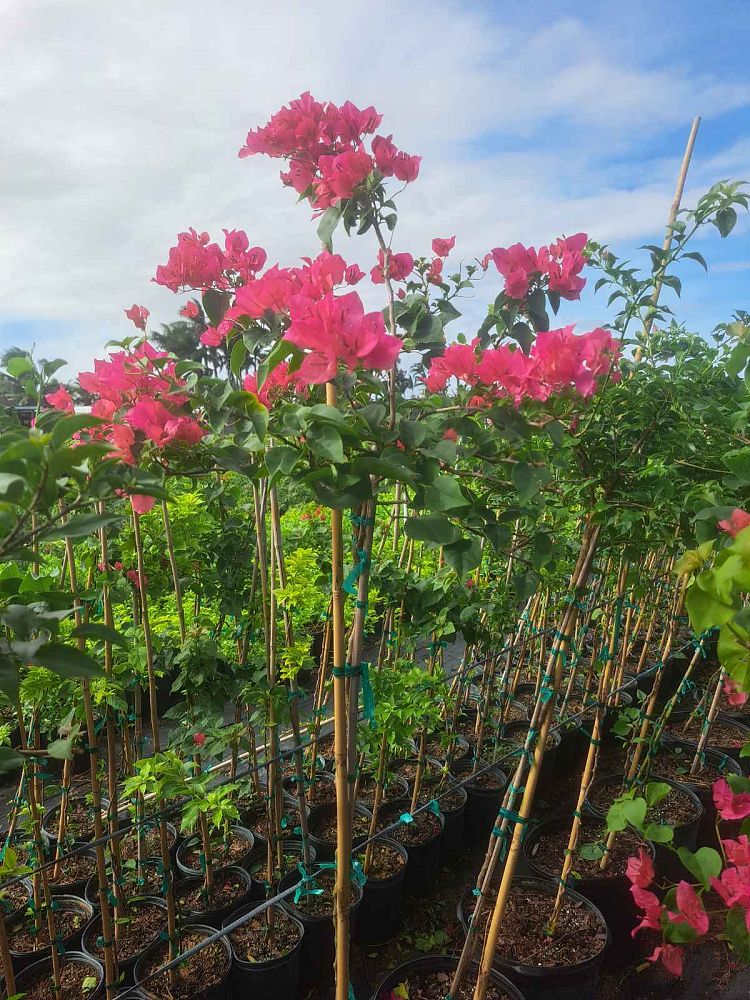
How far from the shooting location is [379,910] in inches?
71.8

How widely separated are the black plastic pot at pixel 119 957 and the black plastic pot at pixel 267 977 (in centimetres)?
23

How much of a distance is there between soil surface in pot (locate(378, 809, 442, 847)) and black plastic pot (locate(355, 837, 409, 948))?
13 cm

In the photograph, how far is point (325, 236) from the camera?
3.45ft

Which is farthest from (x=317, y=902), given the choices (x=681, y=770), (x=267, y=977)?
(x=681, y=770)

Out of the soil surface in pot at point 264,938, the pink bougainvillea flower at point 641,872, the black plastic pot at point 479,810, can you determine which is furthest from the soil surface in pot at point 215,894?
the pink bougainvillea flower at point 641,872

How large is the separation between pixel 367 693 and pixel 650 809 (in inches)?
67.7

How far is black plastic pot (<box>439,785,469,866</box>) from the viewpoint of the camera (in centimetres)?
216

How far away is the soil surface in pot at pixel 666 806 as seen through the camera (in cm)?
215

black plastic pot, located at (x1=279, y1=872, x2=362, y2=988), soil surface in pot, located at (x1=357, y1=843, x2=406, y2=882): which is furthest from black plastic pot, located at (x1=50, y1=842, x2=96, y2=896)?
soil surface in pot, located at (x1=357, y1=843, x2=406, y2=882)

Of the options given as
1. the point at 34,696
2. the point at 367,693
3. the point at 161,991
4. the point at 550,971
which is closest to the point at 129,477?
the point at 367,693

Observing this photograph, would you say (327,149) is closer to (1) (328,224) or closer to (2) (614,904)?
(1) (328,224)

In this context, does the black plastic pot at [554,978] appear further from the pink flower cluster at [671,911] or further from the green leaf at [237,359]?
the green leaf at [237,359]

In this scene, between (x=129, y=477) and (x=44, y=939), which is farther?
(x=44, y=939)

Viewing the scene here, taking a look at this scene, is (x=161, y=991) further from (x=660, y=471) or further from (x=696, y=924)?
(x=660, y=471)
